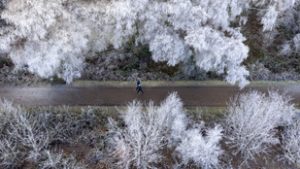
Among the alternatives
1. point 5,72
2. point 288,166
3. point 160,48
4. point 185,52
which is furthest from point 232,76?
point 5,72

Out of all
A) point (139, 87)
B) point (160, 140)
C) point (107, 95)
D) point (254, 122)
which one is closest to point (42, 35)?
point (107, 95)

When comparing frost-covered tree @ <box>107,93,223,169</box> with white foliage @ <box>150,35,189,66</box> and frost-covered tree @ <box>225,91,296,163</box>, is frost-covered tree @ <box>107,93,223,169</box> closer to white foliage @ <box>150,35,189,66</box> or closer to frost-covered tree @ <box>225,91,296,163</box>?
frost-covered tree @ <box>225,91,296,163</box>

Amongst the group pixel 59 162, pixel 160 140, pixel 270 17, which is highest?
pixel 270 17

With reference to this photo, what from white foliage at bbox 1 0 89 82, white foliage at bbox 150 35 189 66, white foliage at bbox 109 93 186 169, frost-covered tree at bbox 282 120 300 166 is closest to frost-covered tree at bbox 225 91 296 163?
frost-covered tree at bbox 282 120 300 166

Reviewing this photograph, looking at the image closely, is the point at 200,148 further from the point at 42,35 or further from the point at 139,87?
the point at 42,35

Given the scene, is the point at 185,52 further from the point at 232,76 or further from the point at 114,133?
the point at 114,133
